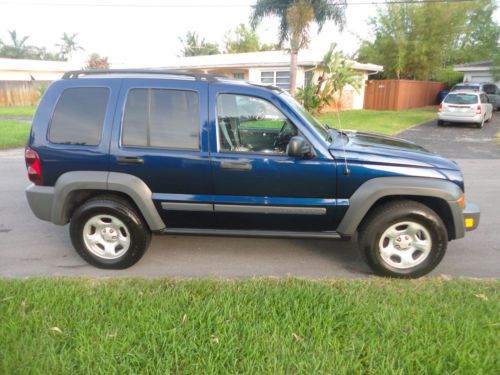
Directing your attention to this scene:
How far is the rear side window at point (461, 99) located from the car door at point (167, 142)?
1631 centimetres

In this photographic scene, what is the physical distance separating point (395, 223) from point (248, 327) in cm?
179

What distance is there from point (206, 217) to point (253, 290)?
0.94 m

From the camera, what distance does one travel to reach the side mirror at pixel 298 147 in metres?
3.52

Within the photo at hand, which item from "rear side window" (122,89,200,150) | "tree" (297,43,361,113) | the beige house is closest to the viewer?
"rear side window" (122,89,200,150)

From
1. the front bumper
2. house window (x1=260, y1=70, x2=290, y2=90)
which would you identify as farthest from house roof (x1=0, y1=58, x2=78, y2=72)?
the front bumper

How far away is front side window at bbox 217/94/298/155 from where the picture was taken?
3797 millimetres

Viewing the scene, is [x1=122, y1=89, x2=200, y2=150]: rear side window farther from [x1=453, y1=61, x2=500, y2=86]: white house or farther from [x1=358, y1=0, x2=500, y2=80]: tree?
[x1=453, y1=61, x2=500, y2=86]: white house

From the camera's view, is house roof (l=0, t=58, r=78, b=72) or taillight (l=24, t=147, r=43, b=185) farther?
house roof (l=0, t=58, r=78, b=72)

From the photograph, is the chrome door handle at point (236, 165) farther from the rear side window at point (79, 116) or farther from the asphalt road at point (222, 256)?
the rear side window at point (79, 116)

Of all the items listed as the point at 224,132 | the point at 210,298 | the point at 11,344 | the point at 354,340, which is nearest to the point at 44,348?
the point at 11,344

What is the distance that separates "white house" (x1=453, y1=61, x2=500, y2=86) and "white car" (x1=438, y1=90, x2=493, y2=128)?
14.6 metres

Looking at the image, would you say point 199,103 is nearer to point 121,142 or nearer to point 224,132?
Result: point 224,132

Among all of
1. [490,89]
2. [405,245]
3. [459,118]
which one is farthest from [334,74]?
[405,245]

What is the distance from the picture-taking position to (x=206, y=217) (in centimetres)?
390
